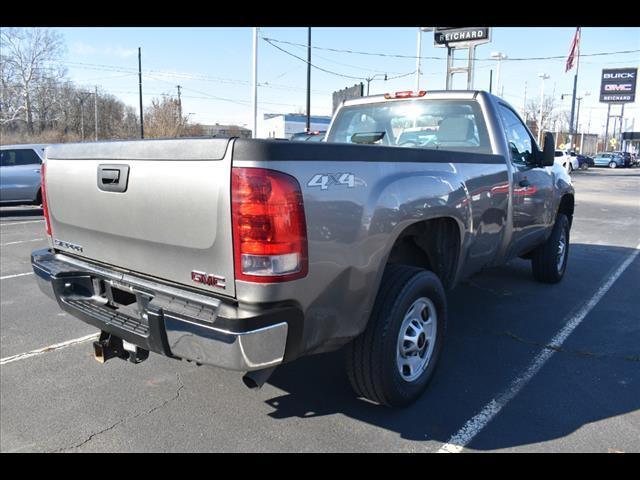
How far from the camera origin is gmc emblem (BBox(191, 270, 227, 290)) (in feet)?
7.26

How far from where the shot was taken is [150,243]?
250cm

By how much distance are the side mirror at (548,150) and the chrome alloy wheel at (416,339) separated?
8.26 ft

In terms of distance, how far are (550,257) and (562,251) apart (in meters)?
0.44

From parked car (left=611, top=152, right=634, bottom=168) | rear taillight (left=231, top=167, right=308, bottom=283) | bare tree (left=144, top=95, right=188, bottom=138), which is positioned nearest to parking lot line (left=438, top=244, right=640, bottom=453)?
rear taillight (left=231, top=167, right=308, bottom=283)

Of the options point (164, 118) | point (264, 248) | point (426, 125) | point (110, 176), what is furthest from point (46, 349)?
point (164, 118)

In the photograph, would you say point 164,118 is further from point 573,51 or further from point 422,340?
point 422,340

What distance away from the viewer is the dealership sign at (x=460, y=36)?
24.8 meters

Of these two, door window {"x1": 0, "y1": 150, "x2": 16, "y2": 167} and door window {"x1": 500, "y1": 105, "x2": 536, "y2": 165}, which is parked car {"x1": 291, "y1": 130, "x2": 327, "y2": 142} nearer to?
door window {"x1": 500, "y1": 105, "x2": 536, "y2": 165}

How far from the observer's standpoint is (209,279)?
88.9 inches

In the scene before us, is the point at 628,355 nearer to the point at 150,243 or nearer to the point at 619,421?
the point at 619,421

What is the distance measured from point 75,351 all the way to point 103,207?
1860 mm

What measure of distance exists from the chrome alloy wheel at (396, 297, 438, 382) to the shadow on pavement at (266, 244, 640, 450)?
0.23 metres

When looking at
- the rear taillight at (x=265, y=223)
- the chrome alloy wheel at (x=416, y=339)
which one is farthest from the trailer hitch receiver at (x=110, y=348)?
the chrome alloy wheel at (x=416, y=339)
